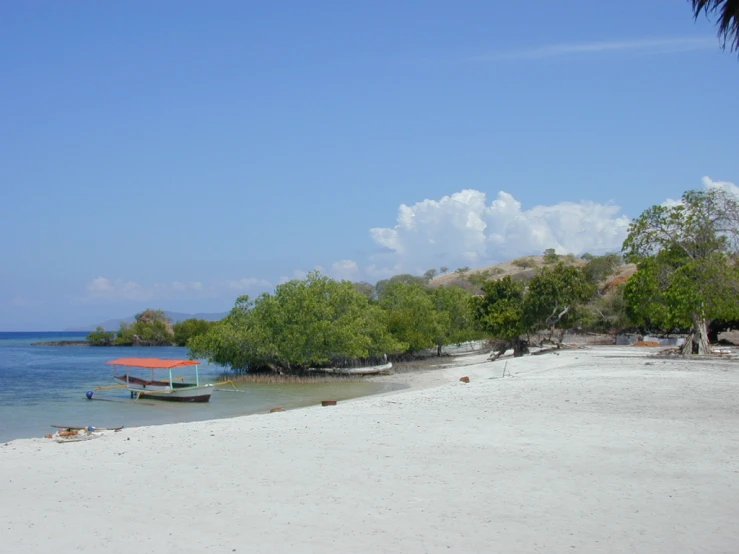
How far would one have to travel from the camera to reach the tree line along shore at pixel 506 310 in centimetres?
2853

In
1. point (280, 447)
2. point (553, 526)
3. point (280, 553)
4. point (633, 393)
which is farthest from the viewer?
point (633, 393)

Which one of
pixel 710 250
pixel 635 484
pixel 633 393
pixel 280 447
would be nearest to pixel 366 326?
pixel 710 250

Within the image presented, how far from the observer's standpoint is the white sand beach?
7082mm

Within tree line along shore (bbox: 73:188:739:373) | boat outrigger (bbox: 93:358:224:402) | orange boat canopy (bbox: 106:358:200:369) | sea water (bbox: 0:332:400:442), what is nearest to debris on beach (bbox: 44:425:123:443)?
sea water (bbox: 0:332:400:442)

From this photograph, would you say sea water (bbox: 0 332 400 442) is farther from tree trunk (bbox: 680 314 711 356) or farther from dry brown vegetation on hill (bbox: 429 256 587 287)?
dry brown vegetation on hill (bbox: 429 256 587 287)

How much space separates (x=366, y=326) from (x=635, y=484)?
3357cm

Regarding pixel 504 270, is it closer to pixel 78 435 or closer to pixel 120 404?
pixel 120 404

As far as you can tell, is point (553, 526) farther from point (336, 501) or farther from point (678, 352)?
point (678, 352)

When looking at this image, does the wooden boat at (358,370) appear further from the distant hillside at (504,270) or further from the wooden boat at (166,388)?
the distant hillside at (504,270)

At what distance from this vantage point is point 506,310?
41.6 m

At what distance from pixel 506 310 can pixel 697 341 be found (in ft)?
43.0

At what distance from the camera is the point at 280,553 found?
6672 millimetres

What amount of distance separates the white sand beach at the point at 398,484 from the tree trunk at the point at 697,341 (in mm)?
14974

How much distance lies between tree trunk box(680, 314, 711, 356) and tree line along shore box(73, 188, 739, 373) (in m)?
0.04
